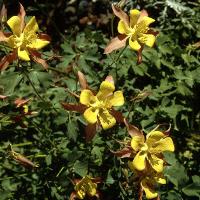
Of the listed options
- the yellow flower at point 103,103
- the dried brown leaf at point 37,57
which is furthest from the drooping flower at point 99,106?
the dried brown leaf at point 37,57

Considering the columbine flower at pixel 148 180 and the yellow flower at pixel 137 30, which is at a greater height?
the yellow flower at pixel 137 30

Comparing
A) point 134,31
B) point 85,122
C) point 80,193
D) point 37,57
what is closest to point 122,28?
point 134,31

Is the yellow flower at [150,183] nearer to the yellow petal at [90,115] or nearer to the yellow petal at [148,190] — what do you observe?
the yellow petal at [148,190]

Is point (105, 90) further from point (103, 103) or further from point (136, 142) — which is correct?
point (136, 142)

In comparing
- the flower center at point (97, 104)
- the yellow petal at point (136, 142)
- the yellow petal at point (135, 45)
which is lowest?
the yellow petal at point (136, 142)

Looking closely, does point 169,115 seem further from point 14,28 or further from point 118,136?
point 14,28

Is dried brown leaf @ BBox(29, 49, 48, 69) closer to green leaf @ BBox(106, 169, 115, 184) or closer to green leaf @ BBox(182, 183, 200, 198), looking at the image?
green leaf @ BBox(106, 169, 115, 184)
